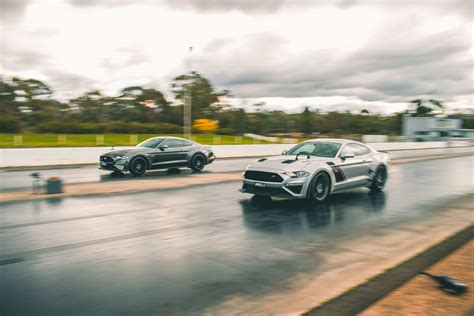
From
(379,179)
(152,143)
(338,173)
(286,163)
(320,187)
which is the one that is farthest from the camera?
(152,143)

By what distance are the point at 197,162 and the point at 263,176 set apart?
8.55m

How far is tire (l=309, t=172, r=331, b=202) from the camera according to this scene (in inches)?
379

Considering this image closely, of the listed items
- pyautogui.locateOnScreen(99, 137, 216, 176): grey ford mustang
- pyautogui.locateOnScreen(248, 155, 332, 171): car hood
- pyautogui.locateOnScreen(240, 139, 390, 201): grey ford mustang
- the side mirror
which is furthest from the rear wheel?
the side mirror

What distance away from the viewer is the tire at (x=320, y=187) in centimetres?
964

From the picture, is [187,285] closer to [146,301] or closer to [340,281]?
[146,301]

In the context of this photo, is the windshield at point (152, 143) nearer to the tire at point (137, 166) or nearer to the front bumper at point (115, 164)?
the tire at point (137, 166)

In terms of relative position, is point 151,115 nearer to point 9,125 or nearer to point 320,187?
point 9,125

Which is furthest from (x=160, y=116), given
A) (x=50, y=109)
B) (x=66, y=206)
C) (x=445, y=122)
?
(x=66, y=206)

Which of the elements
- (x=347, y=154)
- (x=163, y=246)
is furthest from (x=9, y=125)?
(x=163, y=246)

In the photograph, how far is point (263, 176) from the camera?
9.59 meters

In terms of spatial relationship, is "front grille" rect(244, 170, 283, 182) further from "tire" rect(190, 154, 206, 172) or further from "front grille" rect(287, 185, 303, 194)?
"tire" rect(190, 154, 206, 172)

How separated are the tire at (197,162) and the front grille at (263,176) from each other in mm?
7905

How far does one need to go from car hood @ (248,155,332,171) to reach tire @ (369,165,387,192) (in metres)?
2.36

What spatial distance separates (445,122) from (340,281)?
3788 inches
